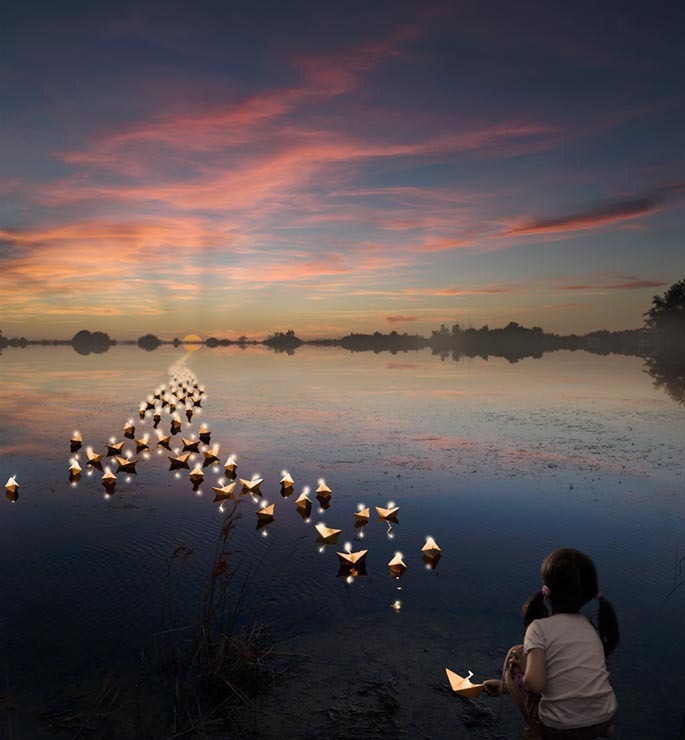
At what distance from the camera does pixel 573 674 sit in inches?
162

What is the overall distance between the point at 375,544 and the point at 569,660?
8.43m

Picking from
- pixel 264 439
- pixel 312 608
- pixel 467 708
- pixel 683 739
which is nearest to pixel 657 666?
pixel 683 739

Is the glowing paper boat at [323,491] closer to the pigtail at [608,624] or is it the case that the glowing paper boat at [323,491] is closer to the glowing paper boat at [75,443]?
the pigtail at [608,624]

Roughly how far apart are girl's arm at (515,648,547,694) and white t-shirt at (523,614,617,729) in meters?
0.05

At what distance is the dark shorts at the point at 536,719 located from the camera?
4.20 meters

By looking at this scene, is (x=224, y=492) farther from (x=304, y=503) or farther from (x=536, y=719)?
(x=536, y=719)

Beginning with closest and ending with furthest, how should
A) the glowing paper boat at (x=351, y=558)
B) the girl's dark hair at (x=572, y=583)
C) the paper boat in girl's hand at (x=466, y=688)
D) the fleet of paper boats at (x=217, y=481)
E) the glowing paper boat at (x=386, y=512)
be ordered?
the girl's dark hair at (x=572, y=583) → the paper boat in girl's hand at (x=466, y=688) → the glowing paper boat at (x=351, y=558) → the fleet of paper boats at (x=217, y=481) → the glowing paper boat at (x=386, y=512)

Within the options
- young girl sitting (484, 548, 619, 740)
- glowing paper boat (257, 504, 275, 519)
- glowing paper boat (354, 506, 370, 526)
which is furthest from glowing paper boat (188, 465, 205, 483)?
young girl sitting (484, 548, 619, 740)

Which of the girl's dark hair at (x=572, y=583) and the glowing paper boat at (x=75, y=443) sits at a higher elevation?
the girl's dark hair at (x=572, y=583)

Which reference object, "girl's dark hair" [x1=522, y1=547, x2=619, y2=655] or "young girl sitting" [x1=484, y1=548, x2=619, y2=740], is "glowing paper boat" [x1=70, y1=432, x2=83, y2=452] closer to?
"young girl sitting" [x1=484, y1=548, x2=619, y2=740]

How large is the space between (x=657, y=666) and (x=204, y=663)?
21.5 feet

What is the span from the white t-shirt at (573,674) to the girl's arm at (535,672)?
45mm

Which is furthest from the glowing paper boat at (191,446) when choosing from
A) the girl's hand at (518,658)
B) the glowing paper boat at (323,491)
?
the girl's hand at (518,658)

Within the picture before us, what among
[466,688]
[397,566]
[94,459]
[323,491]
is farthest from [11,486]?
[466,688]
